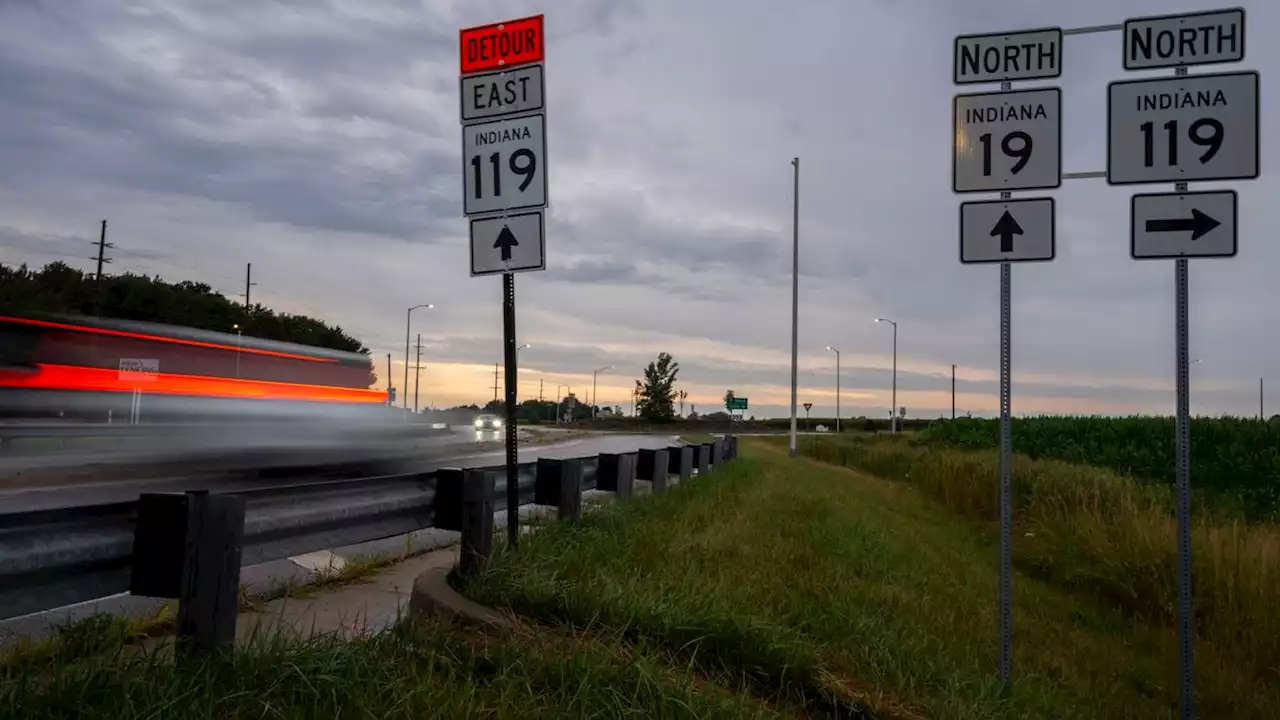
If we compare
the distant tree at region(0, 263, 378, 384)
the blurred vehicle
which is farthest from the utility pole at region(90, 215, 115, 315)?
the blurred vehicle

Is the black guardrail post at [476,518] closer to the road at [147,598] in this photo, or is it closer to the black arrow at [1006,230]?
the road at [147,598]

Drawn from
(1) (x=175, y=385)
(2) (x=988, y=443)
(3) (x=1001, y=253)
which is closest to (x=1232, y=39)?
(3) (x=1001, y=253)

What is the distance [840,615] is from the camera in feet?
20.4

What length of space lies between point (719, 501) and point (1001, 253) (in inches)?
262

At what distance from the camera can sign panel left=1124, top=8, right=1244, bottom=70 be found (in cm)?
618

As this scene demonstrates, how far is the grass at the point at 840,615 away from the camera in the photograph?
16.7 ft

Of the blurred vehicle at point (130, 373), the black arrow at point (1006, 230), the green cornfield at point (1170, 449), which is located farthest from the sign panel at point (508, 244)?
the green cornfield at point (1170, 449)

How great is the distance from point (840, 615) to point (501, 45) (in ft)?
15.2

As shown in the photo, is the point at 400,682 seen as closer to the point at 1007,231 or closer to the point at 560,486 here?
the point at 1007,231

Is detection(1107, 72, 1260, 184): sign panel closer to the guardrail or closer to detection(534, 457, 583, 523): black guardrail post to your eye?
detection(534, 457, 583, 523): black guardrail post

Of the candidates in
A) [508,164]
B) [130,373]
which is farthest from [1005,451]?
[130,373]

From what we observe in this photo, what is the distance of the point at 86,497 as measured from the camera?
13672 millimetres

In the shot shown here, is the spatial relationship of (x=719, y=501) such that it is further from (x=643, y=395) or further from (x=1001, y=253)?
(x=643, y=395)

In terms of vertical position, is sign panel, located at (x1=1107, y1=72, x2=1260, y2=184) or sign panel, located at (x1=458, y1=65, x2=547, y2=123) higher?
sign panel, located at (x1=458, y1=65, x2=547, y2=123)
